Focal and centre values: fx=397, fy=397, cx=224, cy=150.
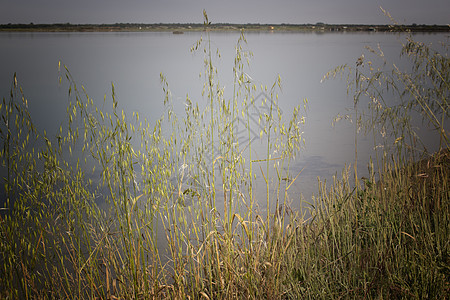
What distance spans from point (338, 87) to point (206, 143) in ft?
27.1

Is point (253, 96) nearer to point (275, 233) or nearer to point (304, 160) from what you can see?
point (275, 233)

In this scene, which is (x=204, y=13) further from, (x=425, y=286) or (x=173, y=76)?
(x=173, y=76)

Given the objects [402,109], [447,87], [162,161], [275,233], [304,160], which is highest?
[447,87]

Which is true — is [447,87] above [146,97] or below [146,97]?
above

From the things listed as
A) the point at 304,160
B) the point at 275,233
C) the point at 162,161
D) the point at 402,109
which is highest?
the point at 402,109

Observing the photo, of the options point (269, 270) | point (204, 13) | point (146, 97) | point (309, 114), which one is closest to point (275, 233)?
point (269, 270)

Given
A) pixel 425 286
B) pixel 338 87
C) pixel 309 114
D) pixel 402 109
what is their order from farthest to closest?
pixel 338 87 < pixel 309 114 < pixel 402 109 < pixel 425 286

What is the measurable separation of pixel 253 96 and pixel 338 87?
8.25 metres

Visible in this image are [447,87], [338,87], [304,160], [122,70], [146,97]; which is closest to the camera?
[447,87]

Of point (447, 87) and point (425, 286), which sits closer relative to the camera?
point (425, 286)

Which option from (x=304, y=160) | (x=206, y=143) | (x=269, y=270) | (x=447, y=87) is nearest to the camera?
(x=269, y=270)

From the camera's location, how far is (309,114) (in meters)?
6.82

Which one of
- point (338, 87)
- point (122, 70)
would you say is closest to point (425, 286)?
point (338, 87)

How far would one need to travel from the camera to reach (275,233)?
6.04ft
